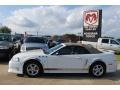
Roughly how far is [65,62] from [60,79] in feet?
2.36

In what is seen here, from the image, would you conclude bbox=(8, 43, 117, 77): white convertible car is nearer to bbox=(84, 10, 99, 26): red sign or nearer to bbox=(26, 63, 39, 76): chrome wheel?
bbox=(26, 63, 39, 76): chrome wheel

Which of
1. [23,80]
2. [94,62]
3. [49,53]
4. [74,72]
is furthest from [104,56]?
[23,80]

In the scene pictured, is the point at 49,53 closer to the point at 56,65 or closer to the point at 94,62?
the point at 56,65

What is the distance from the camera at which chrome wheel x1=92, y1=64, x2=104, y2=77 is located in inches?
437

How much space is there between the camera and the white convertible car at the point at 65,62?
10781 mm

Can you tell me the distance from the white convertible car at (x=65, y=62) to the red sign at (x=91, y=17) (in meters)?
23.3

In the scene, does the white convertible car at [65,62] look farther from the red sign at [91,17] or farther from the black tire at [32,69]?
the red sign at [91,17]

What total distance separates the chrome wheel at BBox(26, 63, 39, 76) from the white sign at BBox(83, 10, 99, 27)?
24205 millimetres

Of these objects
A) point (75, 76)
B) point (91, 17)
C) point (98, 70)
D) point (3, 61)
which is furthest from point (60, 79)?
point (91, 17)

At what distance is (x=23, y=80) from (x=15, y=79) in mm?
364

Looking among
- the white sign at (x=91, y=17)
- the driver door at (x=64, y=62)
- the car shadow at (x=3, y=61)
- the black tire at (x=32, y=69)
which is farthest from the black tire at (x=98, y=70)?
the white sign at (x=91, y=17)

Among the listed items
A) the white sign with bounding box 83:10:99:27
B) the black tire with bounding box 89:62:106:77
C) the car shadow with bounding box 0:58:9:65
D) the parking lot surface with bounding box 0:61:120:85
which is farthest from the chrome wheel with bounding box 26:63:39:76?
the white sign with bounding box 83:10:99:27

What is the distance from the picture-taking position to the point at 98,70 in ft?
36.5
